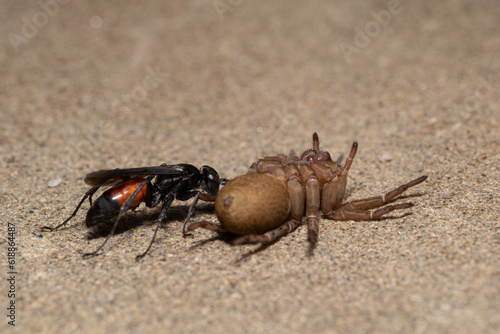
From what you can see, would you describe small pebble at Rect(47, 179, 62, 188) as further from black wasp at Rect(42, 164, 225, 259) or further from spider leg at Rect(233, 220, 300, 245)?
spider leg at Rect(233, 220, 300, 245)

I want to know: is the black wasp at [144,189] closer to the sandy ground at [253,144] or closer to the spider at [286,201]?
the sandy ground at [253,144]

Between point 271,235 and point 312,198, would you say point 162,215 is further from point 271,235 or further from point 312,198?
point 312,198

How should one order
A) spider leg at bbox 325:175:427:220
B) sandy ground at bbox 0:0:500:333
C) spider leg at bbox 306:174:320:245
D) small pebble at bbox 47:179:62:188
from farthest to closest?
small pebble at bbox 47:179:62:188, spider leg at bbox 325:175:427:220, spider leg at bbox 306:174:320:245, sandy ground at bbox 0:0:500:333

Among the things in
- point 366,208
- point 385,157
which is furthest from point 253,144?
point 366,208

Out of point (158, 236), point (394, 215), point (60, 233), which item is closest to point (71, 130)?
point (60, 233)

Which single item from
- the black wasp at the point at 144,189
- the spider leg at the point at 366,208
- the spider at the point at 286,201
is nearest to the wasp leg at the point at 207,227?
the spider at the point at 286,201

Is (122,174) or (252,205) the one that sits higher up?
(122,174)

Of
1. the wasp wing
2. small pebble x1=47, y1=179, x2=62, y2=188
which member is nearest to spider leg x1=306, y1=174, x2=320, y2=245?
the wasp wing
